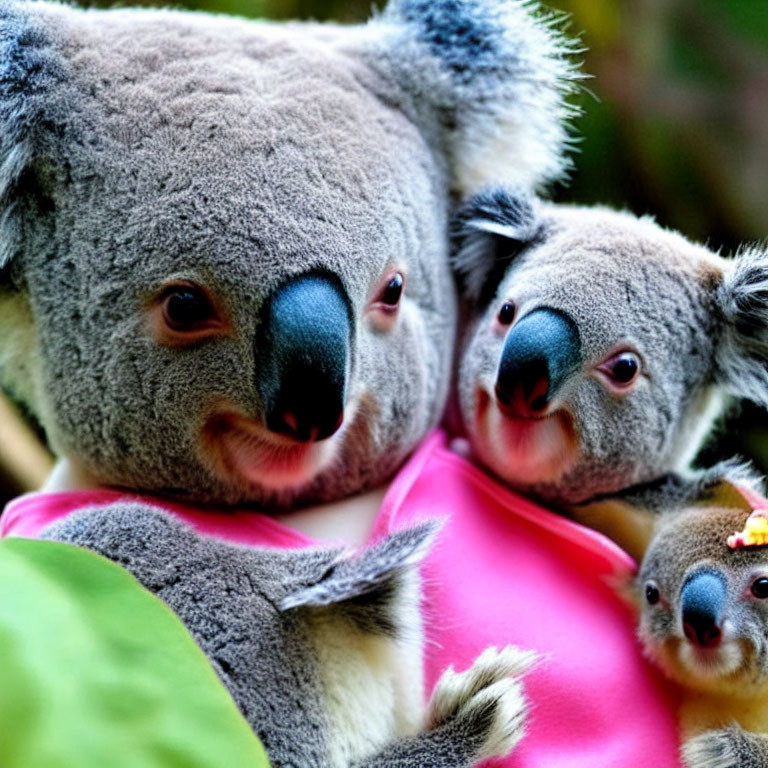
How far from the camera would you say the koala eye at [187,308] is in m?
1.00

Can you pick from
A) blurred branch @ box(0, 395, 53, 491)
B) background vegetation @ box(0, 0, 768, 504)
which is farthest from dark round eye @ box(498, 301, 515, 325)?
background vegetation @ box(0, 0, 768, 504)

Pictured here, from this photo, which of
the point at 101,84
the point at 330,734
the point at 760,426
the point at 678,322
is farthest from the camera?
the point at 760,426

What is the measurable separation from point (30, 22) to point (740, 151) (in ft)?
6.40

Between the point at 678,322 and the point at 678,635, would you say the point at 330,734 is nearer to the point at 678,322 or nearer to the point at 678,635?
the point at 678,635

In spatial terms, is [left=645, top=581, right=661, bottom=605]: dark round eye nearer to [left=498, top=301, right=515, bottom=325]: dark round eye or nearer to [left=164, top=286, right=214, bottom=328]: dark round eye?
[left=498, top=301, right=515, bottom=325]: dark round eye

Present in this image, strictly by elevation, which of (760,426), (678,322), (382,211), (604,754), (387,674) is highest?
(382,211)

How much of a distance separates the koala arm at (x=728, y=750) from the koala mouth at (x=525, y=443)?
321mm

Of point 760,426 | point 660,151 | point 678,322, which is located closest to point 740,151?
point 660,151

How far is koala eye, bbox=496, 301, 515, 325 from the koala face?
0.98ft

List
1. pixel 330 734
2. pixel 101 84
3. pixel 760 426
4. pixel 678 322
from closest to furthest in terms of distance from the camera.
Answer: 1. pixel 330 734
2. pixel 101 84
3. pixel 678 322
4. pixel 760 426

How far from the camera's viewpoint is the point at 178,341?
1.02m

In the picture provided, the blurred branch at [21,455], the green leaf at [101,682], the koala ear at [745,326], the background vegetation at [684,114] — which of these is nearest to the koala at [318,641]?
the green leaf at [101,682]

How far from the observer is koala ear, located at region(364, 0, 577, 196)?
4.16 feet

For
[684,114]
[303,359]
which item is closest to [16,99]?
[303,359]
